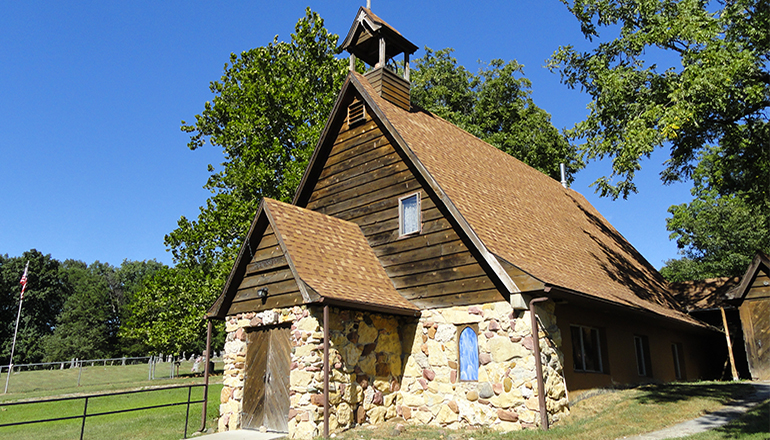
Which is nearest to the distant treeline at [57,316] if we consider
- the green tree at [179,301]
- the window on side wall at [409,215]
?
the green tree at [179,301]

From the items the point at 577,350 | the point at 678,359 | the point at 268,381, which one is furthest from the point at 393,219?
the point at 678,359

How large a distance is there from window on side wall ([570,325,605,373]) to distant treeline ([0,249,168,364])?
179 feet

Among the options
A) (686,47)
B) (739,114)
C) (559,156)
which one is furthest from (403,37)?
(559,156)

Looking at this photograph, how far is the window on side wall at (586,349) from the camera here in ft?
38.7

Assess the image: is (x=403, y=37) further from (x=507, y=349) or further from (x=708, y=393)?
(x=708, y=393)

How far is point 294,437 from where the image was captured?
966cm

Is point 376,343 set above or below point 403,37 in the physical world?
below

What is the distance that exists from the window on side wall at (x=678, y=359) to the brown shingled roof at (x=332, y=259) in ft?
35.2

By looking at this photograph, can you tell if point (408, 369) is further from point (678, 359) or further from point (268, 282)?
point (678, 359)

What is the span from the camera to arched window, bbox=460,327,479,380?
10.6 metres

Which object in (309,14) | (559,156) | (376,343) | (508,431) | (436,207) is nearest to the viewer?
(508,431)

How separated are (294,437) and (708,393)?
363 inches

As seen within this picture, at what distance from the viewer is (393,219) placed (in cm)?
1295

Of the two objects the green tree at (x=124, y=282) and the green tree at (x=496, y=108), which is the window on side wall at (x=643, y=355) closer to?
the green tree at (x=496, y=108)
